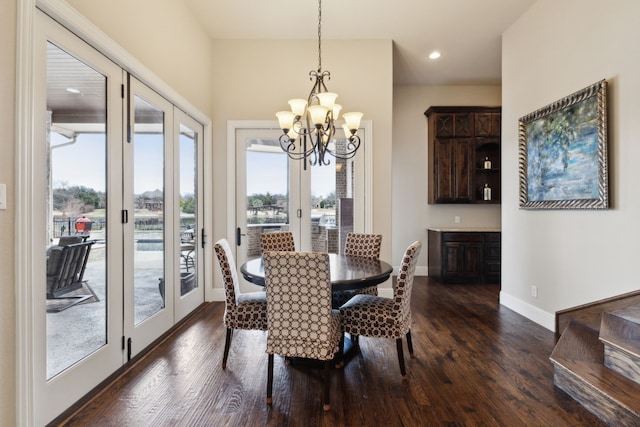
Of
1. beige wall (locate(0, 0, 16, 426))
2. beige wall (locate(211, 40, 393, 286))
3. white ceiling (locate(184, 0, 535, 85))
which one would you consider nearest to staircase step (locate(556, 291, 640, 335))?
beige wall (locate(211, 40, 393, 286))

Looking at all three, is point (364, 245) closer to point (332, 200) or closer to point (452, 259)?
point (332, 200)

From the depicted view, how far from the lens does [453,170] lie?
17.6 ft

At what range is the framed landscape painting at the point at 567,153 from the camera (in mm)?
2656

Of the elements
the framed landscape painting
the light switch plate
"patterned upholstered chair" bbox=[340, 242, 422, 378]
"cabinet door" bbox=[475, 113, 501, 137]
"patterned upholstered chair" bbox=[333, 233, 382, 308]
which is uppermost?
"cabinet door" bbox=[475, 113, 501, 137]

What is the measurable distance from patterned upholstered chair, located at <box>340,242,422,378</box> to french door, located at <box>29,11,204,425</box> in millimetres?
1665

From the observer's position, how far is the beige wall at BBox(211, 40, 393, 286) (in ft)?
13.9

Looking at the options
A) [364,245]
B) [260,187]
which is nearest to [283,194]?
[260,187]

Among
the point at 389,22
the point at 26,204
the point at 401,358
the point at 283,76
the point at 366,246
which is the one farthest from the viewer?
the point at 283,76

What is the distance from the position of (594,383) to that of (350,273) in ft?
5.16

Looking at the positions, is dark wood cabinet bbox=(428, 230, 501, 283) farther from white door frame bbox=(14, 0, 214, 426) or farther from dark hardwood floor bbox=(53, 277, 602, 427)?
white door frame bbox=(14, 0, 214, 426)

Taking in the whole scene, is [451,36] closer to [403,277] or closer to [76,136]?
[403,277]

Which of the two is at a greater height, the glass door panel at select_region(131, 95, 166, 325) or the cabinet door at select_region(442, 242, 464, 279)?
the glass door panel at select_region(131, 95, 166, 325)

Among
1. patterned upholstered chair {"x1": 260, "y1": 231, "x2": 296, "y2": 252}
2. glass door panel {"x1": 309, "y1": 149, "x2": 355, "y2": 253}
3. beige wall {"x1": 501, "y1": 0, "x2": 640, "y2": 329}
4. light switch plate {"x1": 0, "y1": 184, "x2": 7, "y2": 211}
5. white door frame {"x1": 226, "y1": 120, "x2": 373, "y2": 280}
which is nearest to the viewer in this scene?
light switch plate {"x1": 0, "y1": 184, "x2": 7, "y2": 211}

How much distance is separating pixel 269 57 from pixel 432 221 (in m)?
3.69
